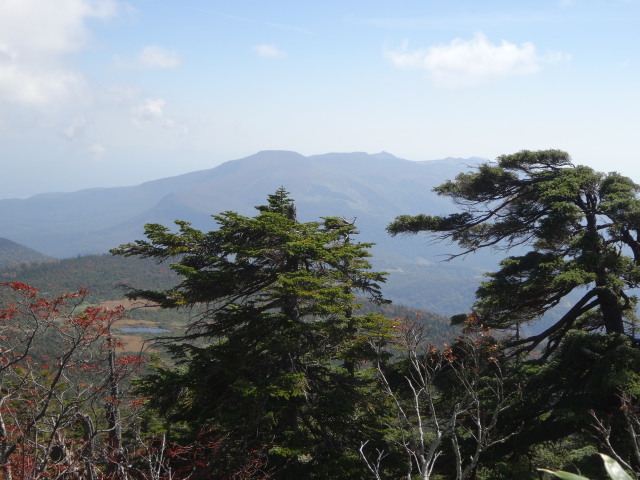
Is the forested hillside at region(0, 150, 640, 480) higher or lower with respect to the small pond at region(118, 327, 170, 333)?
higher

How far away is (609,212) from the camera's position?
35.9 feet

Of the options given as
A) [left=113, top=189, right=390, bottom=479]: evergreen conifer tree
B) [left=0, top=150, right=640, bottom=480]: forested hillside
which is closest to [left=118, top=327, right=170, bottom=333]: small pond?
[left=113, top=189, right=390, bottom=479]: evergreen conifer tree

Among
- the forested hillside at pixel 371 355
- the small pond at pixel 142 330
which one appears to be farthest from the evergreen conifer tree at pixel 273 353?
the small pond at pixel 142 330

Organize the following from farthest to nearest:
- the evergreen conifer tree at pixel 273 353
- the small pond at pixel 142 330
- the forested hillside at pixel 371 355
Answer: the small pond at pixel 142 330
the evergreen conifer tree at pixel 273 353
the forested hillside at pixel 371 355

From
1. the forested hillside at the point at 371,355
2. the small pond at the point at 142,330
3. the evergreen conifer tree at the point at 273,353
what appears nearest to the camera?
the forested hillside at the point at 371,355

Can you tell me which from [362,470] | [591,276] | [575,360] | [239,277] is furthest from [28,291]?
[575,360]

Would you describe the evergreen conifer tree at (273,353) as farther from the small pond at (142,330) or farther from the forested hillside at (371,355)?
the small pond at (142,330)

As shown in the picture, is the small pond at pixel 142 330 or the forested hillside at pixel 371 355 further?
the small pond at pixel 142 330

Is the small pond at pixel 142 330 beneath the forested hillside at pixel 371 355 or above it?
beneath

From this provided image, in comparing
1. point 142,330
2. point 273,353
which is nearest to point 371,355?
point 273,353

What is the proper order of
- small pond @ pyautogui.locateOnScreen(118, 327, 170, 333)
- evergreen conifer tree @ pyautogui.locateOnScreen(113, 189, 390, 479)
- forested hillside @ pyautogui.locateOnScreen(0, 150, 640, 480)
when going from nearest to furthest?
forested hillside @ pyautogui.locateOnScreen(0, 150, 640, 480) → evergreen conifer tree @ pyautogui.locateOnScreen(113, 189, 390, 479) → small pond @ pyautogui.locateOnScreen(118, 327, 170, 333)

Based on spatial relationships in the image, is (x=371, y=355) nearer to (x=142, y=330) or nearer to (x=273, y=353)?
(x=273, y=353)

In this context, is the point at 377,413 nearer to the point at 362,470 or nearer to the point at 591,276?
the point at 362,470

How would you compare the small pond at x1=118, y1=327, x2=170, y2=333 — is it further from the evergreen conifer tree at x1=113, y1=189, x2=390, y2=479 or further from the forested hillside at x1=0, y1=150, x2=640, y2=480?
the forested hillside at x1=0, y1=150, x2=640, y2=480
